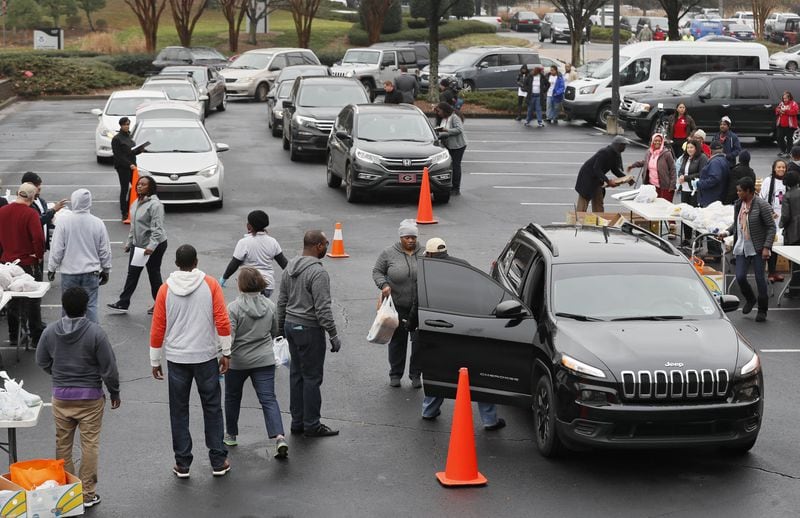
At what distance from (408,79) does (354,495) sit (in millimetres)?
25512

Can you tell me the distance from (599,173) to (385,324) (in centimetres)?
891

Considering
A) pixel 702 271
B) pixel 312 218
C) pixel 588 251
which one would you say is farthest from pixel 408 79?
pixel 588 251

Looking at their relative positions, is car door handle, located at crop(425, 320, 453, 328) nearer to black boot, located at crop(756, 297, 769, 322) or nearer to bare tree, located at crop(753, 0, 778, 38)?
black boot, located at crop(756, 297, 769, 322)

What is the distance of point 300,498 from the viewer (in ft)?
28.1

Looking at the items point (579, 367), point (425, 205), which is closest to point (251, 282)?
point (579, 367)

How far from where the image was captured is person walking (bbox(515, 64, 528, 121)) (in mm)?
34034

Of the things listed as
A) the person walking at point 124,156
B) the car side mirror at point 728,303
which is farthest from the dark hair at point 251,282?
the person walking at point 124,156

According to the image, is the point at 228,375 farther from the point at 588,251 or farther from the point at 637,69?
the point at 637,69

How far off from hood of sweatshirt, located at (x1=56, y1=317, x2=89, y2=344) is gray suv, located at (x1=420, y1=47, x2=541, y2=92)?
32762 millimetres

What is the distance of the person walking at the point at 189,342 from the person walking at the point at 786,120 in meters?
21.9

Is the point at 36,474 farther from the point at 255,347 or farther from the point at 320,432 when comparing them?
the point at 320,432

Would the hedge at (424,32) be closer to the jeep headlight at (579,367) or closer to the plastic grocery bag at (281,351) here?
the plastic grocery bag at (281,351)

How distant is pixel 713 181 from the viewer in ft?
56.9

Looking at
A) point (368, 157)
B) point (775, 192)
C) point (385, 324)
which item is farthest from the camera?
point (368, 157)
